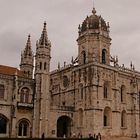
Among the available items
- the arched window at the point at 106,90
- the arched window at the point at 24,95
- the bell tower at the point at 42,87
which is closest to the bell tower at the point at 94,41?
the arched window at the point at 106,90

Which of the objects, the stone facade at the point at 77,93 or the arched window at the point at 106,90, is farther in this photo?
the arched window at the point at 106,90

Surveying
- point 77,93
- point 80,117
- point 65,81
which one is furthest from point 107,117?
point 65,81

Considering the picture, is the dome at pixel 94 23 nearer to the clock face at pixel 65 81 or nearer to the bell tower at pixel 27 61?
the clock face at pixel 65 81

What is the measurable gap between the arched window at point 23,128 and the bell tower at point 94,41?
49.7 feet

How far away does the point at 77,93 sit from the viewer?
5384 cm

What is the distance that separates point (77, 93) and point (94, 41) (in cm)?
946

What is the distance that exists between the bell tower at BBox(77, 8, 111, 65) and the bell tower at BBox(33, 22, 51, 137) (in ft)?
26.1

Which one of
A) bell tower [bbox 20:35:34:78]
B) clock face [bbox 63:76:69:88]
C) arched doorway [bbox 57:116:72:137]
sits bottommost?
arched doorway [bbox 57:116:72:137]

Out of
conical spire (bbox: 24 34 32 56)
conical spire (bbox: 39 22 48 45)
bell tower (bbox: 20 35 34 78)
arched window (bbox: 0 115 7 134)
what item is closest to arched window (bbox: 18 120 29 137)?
arched window (bbox: 0 115 7 134)

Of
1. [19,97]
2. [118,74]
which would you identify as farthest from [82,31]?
[19,97]

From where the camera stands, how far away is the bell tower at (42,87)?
1799 inches

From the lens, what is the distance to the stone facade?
4575cm

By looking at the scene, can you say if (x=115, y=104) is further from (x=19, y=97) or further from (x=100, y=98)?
(x=19, y=97)

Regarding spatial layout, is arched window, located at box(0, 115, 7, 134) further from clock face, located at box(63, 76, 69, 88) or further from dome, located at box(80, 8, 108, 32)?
dome, located at box(80, 8, 108, 32)
